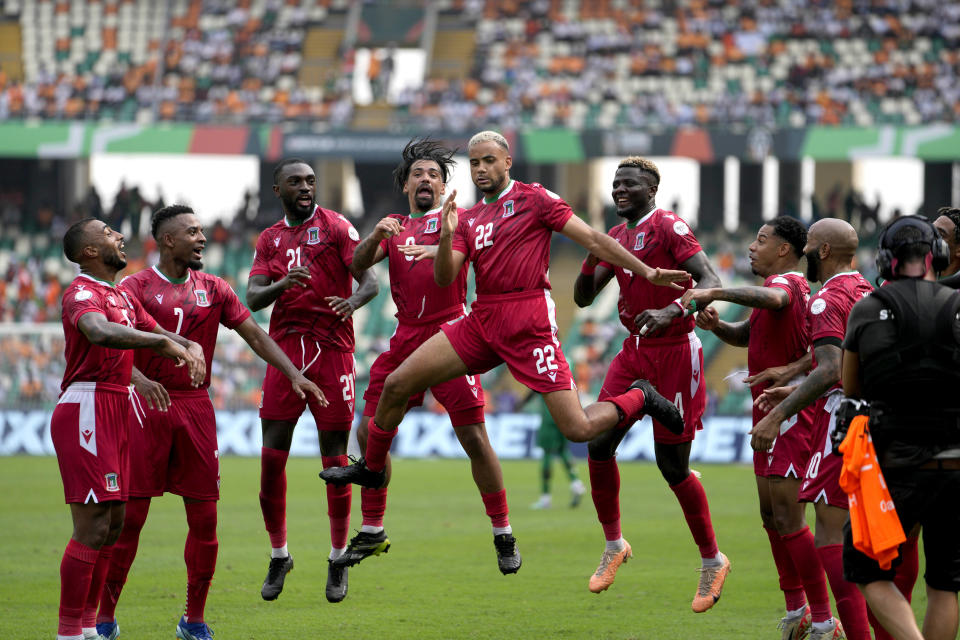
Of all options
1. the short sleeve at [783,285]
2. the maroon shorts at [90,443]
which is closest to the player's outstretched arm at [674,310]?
the short sleeve at [783,285]

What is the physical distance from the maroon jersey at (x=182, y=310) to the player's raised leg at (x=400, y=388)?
1304 mm

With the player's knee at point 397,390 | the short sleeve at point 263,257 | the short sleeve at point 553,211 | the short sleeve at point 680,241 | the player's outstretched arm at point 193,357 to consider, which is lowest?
the player's knee at point 397,390

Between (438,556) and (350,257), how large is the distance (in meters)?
5.31

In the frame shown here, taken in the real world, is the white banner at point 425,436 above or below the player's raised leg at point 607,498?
below

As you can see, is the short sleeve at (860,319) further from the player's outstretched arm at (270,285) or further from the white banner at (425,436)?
the white banner at (425,436)

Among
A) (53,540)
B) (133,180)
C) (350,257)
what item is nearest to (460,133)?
(133,180)

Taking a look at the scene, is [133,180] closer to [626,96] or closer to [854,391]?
[626,96]

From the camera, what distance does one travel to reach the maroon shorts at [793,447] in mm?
9328

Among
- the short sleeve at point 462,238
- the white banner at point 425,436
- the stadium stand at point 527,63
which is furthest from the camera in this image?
the stadium stand at point 527,63

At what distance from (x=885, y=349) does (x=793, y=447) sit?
255 cm

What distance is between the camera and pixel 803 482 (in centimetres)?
919

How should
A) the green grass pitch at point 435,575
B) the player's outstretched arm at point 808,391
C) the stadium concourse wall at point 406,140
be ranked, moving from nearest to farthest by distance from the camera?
1. the player's outstretched arm at point 808,391
2. the green grass pitch at point 435,575
3. the stadium concourse wall at point 406,140

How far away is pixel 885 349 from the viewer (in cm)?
690

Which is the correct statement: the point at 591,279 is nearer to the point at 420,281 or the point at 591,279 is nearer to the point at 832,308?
the point at 420,281
